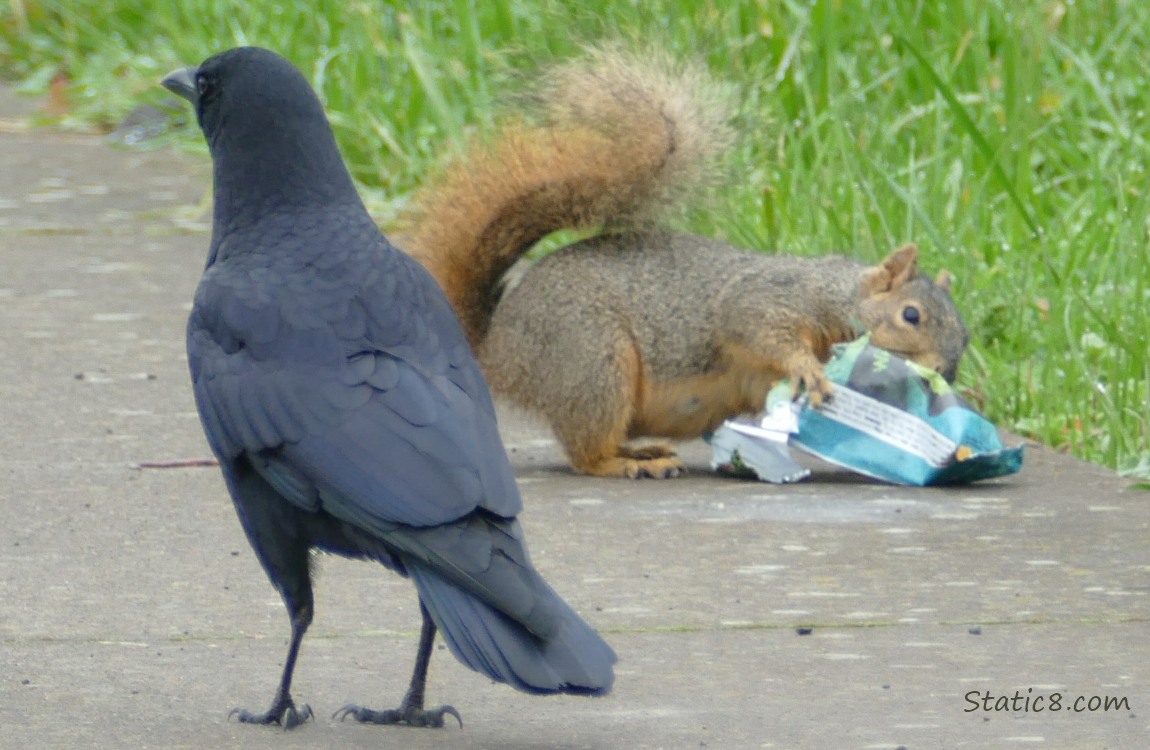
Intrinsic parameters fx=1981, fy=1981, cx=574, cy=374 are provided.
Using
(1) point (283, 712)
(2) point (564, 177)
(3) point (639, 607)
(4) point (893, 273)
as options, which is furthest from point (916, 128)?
(1) point (283, 712)

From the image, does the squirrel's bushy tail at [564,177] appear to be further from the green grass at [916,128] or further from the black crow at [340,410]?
the black crow at [340,410]

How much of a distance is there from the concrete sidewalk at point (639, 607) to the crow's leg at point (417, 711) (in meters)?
0.03

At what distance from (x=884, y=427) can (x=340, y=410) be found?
2.34 m

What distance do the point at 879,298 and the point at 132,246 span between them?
377 centimetres

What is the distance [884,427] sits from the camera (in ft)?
17.3

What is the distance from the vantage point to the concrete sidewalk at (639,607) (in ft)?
10.9

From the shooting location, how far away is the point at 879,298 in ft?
18.4

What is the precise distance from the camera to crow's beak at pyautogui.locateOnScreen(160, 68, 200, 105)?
381 cm

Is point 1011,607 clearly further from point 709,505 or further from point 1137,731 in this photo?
point 709,505

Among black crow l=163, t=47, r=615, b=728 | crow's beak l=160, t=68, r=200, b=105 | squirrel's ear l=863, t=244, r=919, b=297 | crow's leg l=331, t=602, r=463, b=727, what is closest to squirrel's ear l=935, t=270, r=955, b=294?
squirrel's ear l=863, t=244, r=919, b=297

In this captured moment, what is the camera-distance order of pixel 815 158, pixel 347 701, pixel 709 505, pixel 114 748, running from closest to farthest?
pixel 114 748 < pixel 347 701 < pixel 709 505 < pixel 815 158

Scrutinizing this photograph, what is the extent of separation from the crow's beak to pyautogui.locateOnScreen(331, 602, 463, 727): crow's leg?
3.81ft

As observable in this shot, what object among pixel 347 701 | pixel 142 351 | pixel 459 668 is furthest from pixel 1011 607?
pixel 142 351

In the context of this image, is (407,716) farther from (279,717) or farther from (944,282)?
(944,282)
